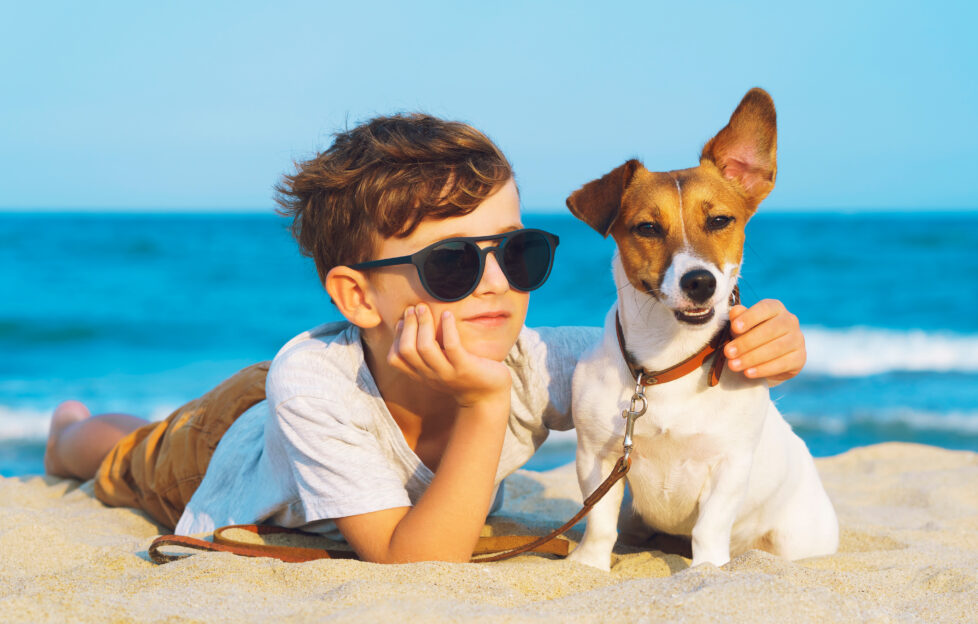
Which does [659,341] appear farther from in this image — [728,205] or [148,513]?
[148,513]

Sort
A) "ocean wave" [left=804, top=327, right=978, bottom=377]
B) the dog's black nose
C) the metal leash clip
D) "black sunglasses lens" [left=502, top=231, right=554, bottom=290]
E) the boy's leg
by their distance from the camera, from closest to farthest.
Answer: the dog's black nose → the metal leash clip → "black sunglasses lens" [left=502, top=231, right=554, bottom=290] → the boy's leg → "ocean wave" [left=804, top=327, right=978, bottom=377]

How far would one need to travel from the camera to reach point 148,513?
3688mm

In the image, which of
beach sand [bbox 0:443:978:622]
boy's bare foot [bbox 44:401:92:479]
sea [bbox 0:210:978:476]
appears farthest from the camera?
sea [bbox 0:210:978:476]

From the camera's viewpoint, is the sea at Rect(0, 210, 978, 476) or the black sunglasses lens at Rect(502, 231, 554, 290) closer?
the black sunglasses lens at Rect(502, 231, 554, 290)

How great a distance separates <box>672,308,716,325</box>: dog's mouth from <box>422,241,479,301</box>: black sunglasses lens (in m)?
0.62

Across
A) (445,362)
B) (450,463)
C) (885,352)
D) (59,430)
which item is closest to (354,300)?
(445,362)

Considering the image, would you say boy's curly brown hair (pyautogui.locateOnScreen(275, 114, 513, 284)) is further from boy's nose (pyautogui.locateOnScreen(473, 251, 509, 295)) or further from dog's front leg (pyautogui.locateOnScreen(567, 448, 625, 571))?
dog's front leg (pyautogui.locateOnScreen(567, 448, 625, 571))

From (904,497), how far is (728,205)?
237 cm

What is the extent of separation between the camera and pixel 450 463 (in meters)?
2.42

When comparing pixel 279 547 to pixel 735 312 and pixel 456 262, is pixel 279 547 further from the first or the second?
pixel 735 312

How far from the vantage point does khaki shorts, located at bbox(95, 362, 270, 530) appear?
3506 mm

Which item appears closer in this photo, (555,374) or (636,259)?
(636,259)

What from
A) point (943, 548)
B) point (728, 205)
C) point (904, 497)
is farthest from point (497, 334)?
point (904, 497)

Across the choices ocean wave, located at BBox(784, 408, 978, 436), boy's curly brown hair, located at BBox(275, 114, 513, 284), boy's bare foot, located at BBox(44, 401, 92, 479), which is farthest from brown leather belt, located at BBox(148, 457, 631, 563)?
ocean wave, located at BBox(784, 408, 978, 436)
